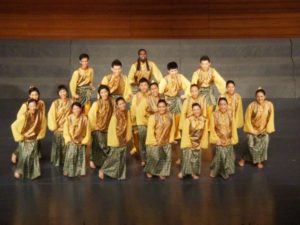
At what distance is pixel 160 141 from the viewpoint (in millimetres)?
8008

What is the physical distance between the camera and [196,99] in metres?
8.70

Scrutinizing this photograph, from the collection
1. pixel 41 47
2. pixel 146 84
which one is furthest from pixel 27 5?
pixel 146 84

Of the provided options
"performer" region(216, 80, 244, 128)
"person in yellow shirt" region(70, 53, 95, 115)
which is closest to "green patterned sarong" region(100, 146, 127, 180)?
"person in yellow shirt" region(70, 53, 95, 115)

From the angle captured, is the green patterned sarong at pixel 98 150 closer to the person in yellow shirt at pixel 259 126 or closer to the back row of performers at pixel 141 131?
the back row of performers at pixel 141 131

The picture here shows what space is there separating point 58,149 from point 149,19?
550cm

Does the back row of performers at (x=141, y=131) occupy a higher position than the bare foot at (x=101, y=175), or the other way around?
the back row of performers at (x=141, y=131)

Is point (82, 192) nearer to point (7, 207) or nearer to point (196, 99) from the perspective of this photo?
point (7, 207)

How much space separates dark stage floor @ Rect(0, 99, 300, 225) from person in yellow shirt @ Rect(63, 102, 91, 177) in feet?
0.49

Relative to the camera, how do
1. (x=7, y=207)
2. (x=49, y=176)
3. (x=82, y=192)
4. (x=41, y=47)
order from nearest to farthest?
(x=7, y=207), (x=82, y=192), (x=49, y=176), (x=41, y=47)

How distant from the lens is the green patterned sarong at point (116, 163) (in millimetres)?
8023

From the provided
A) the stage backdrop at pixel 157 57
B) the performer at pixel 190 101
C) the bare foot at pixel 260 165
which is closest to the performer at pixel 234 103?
the performer at pixel 190 101

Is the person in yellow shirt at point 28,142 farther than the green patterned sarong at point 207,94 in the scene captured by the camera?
No

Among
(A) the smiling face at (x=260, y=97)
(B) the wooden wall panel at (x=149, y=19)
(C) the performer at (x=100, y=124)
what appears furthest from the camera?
(B) the wooden wall panel at (x=149, y=19)

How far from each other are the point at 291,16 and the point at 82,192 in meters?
7.40
